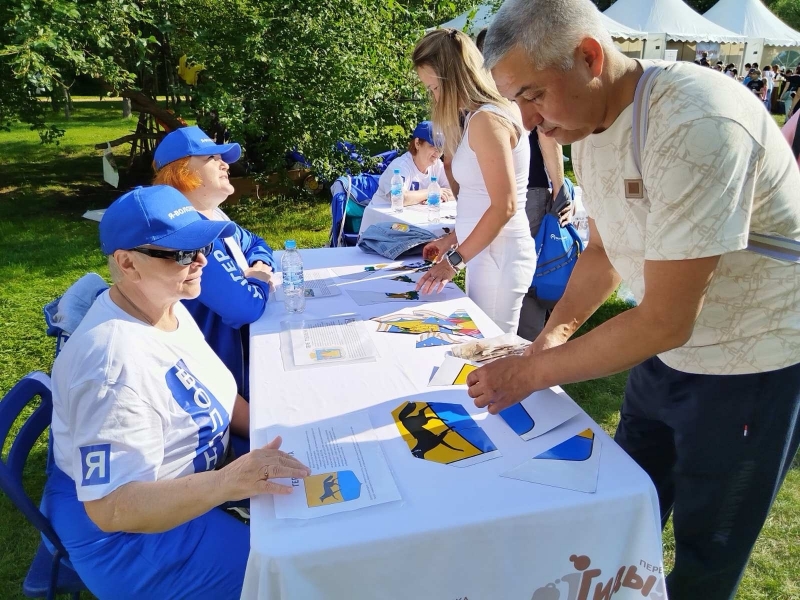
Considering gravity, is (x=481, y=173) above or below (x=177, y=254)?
above

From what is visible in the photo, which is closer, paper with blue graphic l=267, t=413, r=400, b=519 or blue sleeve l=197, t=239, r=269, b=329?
paper with blue graphic l=267, t=413, r=400, b=519

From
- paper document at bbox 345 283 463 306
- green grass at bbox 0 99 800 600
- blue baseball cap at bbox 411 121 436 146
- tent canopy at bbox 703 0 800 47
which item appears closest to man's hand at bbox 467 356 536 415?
paper document at bbox 345 283 463 306

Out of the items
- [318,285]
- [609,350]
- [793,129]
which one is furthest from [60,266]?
[793,129]

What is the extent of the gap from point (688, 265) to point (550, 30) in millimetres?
558

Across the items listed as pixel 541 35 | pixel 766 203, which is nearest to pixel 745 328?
pixel 766 203

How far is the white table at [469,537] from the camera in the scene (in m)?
1.16

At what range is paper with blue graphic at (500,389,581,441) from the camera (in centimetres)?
155

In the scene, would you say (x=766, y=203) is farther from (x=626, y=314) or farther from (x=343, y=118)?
(x=343, y=118)

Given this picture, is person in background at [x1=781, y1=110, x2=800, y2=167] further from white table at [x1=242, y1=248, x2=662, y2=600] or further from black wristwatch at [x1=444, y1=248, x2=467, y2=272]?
white table at [x1=242, y1=248, x2=662, y2=600]

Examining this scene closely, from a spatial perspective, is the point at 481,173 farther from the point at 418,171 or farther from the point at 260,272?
the point at 418,171

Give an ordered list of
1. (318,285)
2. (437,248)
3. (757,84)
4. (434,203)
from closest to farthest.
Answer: (318,285) → (437,248) → (434,203) → (757,84)

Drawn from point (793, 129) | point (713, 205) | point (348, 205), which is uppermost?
point (793, 129)

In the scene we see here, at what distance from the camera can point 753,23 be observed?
58.9 ft

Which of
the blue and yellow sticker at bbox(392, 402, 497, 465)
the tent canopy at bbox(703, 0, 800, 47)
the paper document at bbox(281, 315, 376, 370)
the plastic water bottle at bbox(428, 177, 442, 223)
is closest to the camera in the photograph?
the blue and yellow sticker at bbox(392, 402, 497, 465)
